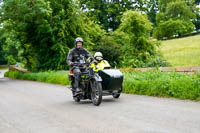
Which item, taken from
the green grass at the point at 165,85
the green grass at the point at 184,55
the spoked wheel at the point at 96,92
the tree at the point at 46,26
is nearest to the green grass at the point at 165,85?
the green grass at the point at 165,85

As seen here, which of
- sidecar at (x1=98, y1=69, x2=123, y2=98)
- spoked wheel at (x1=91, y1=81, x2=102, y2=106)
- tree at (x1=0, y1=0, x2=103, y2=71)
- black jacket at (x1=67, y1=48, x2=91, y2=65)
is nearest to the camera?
spoked wheel at (x1=91, y1=81, x2=102, y2=106)

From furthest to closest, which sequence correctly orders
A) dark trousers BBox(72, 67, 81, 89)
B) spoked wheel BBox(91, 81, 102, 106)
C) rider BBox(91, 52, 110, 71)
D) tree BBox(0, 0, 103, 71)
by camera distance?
tree BBox(0, 0, 103, 71)
rider BBox(91, 52, 110, 71)
dark trousers BBox(72, 67, 81, 89)
spoked wheel BBox(91, 81, 102, 106)

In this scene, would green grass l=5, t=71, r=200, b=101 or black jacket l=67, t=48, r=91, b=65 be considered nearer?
green grass l=5, t=71, r=200, b=101

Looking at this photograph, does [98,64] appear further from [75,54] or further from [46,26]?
[46,26]

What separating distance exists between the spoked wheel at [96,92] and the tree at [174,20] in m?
56.1

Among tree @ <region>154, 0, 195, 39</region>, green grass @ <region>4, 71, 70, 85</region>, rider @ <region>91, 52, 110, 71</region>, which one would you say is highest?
tree @ <region>154, 0, 195, 39</region>

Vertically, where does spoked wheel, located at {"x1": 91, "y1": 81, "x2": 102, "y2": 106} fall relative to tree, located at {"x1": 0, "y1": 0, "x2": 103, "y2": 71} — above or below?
below

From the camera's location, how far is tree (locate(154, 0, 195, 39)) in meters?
62.2

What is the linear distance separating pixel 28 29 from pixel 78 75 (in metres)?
15.9

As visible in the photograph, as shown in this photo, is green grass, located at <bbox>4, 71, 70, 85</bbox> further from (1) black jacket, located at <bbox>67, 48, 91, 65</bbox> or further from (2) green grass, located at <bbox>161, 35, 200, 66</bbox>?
(2) green grass, located at <bbox>161, 35, 200, 66</bbox>

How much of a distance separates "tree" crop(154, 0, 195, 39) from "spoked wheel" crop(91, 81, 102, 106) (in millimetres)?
56058

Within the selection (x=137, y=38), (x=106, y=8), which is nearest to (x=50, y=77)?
(x=137, y=38)

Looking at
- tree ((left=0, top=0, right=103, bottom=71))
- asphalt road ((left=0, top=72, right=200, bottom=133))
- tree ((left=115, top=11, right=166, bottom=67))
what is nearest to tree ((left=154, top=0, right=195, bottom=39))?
tree ((left=115, top=11, right=166, bottom=67))

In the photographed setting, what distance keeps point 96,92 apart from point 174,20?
59433 millimetres
